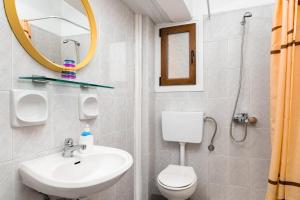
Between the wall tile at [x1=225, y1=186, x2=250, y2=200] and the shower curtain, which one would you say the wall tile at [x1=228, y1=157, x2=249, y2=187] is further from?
the shower curtain

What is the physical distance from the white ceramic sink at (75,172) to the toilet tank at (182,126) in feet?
3.30

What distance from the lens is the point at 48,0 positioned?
1.07 m

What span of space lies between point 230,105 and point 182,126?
1.71 feet

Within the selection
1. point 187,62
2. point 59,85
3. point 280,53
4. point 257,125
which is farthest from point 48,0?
point 257,125

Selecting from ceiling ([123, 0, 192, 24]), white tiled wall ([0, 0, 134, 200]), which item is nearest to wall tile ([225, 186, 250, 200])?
white tiled wall ([0, 0, 134, 200])

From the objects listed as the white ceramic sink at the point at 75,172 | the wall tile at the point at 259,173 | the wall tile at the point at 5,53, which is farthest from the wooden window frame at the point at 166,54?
the wall tile at the point at 5,53

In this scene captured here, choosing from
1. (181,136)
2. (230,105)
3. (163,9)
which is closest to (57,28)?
(163,9)

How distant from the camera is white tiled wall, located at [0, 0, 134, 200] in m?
0.85

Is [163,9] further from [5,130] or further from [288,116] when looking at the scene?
[5,130]

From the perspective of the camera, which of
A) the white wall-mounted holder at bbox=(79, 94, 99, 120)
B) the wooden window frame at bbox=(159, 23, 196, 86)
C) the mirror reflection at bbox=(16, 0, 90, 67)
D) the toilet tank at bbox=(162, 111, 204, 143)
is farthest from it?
the wooden window frame at bbox=(159, 23, 196, 86)

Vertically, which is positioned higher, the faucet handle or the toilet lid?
the faucet handle

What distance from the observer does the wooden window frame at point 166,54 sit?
2127 millimetres

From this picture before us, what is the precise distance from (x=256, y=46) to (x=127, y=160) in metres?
1.65

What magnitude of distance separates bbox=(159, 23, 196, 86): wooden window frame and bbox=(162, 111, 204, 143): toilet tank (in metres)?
0.35
